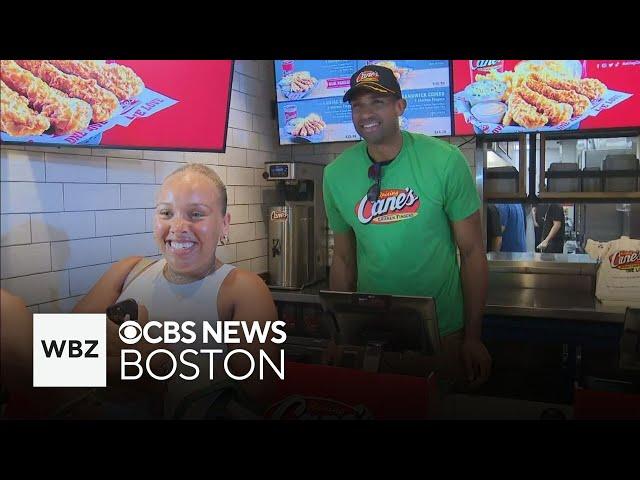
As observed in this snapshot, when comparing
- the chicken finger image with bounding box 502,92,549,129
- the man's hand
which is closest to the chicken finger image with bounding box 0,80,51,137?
the man's hand

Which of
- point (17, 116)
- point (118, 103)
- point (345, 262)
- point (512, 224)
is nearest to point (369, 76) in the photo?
point (345, 262)

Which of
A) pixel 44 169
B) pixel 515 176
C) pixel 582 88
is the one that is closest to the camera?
pixel 44 169

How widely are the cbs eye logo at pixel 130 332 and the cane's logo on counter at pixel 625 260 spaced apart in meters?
1.48

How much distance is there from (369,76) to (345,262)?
569 millimetres

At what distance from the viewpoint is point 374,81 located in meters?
1.71

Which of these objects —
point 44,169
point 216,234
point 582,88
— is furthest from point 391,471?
point 582,88

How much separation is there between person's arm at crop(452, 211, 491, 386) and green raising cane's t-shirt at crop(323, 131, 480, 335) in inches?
0.9

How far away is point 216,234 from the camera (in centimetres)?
165

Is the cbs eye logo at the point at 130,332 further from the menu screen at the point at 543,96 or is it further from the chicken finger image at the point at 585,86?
the chicken finger image at the point at 585,86

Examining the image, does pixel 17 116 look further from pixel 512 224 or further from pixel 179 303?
pixel 512 224

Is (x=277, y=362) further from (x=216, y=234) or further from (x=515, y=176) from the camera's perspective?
(x=515, y=176)

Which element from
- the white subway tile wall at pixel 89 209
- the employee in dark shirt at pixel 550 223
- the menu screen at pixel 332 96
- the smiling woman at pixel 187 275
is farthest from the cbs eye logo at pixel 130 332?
Result: the employee in dark shirt at pixel 550 223

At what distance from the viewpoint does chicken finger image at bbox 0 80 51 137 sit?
143 cm
